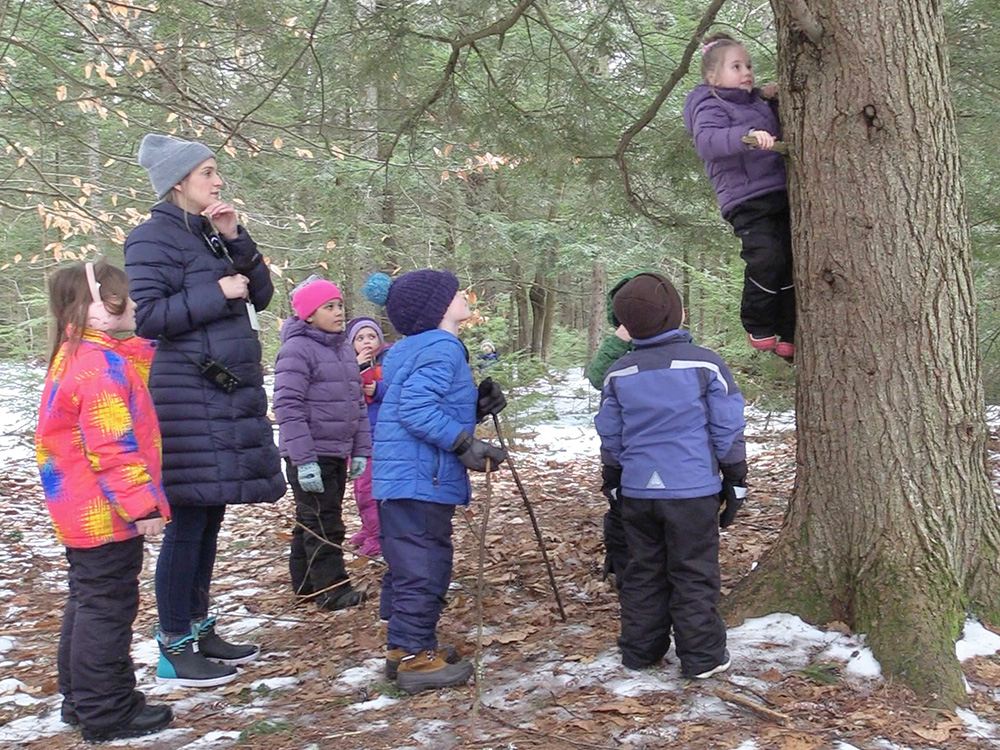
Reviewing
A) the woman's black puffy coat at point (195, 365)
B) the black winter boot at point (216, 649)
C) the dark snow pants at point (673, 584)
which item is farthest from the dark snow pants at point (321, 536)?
the dark snow pants at point (673, 584)

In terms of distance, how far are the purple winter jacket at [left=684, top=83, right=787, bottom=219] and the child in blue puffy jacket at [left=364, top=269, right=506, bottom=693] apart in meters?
1.26

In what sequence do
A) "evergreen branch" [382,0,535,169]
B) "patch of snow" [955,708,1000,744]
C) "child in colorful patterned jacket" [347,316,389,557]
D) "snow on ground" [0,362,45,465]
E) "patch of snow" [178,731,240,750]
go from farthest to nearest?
1. "snow on ground" [0,362,45,465]
2. "child in colorful patterned jacket" [347,316,389,557]
3. "evergreen branch" [382,0,535,169]
4. "patch of snow" [178,731,240,750]
5. "patch of snow" [955,708,1000,744]

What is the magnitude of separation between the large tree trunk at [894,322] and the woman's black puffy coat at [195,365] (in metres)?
2.41

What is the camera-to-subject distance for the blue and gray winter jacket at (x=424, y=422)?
3451 millimetres

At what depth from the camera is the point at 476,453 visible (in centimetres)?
342

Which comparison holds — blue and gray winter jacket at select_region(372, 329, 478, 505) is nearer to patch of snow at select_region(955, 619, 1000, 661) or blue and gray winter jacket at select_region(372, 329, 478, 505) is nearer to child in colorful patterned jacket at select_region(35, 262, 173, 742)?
child in colorful patterned jacket at select_region(35, 262, 173, 742)

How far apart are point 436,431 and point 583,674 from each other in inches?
44.6

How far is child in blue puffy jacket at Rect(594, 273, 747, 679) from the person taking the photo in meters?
3.21

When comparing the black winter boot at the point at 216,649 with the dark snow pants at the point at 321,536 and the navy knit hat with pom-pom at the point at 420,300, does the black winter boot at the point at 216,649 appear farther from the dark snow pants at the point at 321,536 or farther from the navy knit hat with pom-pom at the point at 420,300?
the navy knit hat with pom-pom at the point at 420,300

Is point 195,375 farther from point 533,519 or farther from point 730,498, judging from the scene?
point 730,498

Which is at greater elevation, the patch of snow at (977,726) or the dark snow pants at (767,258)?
the dark snow pants at (767,258)

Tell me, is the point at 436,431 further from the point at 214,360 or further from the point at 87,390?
the point at 87,390

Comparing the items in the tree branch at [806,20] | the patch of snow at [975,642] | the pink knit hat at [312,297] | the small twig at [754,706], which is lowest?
the small twig at [754,706]

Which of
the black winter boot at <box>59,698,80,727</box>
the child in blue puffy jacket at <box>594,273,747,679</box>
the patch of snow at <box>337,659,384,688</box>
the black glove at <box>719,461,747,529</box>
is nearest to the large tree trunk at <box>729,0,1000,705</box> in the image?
the black glove at <box>719,461,747,529</box>
